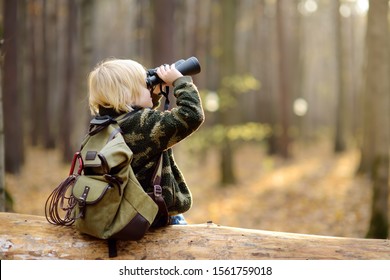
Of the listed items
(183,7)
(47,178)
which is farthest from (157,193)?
(183,7)

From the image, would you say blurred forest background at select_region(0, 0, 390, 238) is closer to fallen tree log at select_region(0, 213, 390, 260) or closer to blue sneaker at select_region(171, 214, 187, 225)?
fallen tree log at select_region(0, 213, 390, 260)

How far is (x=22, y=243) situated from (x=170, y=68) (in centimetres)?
154

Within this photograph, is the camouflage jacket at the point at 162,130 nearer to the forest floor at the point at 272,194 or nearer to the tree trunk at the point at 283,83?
the forest floor at the point at 272,194

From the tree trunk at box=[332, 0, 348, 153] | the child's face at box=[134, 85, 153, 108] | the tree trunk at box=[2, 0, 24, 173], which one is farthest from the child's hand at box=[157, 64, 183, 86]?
the tree trunk at box=[332, 0, 348, 153]

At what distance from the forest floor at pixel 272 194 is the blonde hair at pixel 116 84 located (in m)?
4.59

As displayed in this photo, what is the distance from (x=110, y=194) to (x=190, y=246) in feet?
2.14

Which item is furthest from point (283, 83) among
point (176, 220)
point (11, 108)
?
point (176, 220)

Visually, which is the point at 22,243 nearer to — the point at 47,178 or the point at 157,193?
the point at 157,193

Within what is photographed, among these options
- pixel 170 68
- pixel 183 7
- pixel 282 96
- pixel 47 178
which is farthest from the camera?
pixel 183 7

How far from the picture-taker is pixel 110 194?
2902 millimetres

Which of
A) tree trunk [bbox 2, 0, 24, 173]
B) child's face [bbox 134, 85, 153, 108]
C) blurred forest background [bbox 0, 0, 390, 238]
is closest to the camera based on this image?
child's face [bbox 134, 85, 153, 108]

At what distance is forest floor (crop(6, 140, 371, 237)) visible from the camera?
8266 millimetres

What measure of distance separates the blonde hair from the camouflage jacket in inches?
3.3
